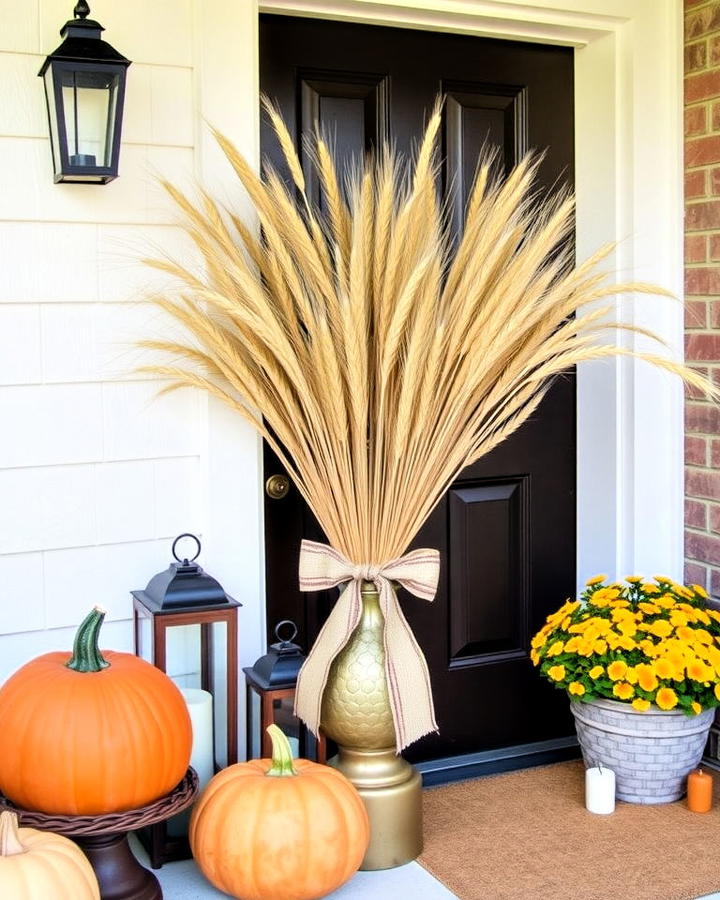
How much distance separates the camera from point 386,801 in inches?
97.7

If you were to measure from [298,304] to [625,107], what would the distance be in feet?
3.78

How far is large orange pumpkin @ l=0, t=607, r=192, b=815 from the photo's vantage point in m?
2.12

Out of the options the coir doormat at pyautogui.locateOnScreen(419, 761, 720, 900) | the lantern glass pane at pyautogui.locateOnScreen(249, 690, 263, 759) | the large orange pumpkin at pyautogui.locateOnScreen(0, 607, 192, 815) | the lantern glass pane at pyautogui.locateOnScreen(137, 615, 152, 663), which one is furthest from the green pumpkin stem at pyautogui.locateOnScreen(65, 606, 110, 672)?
the coir doormat at pyautogui.locateOnScreen(419, 761, 720, 900)

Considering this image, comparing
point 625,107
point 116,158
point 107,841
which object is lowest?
point 107,841

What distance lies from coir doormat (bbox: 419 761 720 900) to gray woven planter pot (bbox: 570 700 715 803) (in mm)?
51

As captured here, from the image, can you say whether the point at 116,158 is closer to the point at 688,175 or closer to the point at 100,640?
the point at 100,640

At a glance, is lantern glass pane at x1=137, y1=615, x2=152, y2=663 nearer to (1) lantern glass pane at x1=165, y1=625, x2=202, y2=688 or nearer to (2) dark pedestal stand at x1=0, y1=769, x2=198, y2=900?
(1) lantern glass pane at x1=165, y1=625, x2=202, y2=688

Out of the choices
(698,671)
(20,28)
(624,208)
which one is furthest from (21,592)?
(624,208)

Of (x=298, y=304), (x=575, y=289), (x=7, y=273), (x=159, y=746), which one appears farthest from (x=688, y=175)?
(x=159, y=746)

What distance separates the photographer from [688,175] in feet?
9.78

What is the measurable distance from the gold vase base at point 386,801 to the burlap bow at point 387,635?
0.25 feet

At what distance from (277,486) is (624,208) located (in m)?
1.14

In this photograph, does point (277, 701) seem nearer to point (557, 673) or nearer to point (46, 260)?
point (557, 673)

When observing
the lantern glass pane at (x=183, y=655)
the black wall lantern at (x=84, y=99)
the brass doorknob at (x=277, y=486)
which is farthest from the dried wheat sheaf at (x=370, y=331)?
the lantern glass pane at (x=183, y=655)
